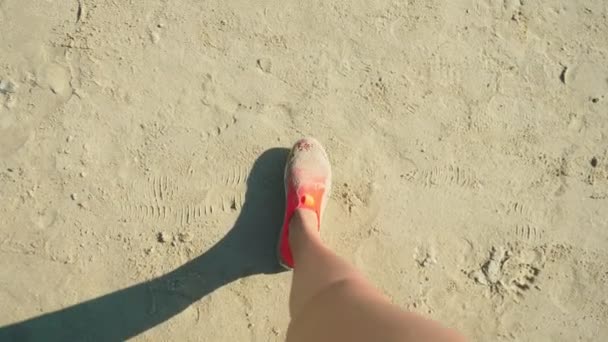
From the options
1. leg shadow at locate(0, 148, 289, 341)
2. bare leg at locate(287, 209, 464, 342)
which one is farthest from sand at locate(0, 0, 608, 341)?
bare leg at locate(287, 209, 464, 342)

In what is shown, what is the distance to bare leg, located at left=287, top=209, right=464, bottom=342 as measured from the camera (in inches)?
49.8

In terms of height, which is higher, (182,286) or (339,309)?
(339,309)

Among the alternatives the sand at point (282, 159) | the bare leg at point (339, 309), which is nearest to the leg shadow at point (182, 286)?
the sand at point (282, 159)

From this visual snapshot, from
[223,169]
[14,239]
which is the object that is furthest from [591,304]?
[14,239]

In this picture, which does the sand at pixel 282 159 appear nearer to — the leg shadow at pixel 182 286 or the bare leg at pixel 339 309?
the leg shadow at pixel 182 286

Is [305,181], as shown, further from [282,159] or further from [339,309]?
[339,309]

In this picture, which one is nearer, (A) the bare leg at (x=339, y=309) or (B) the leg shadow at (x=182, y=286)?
(A) the bare leg at (x=339, y=309)

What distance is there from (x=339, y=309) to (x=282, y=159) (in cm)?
84

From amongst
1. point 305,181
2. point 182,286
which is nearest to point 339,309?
point 305,181

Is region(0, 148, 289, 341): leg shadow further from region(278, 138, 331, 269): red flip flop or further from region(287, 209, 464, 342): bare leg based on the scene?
region(287, 209, 464, 342): bare leg

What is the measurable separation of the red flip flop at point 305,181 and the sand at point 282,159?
0.06m

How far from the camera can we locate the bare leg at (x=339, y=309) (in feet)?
4.15

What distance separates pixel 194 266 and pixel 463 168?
3.57 feet

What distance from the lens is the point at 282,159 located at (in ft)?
6.98
